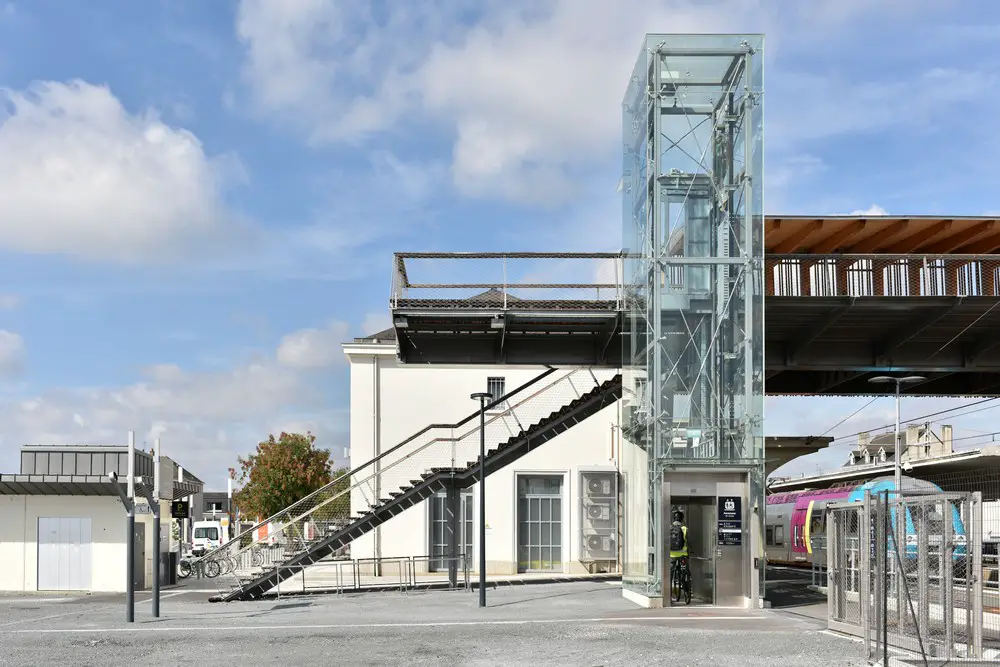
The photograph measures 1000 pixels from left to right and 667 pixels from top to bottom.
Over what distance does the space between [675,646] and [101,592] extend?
72.5ft

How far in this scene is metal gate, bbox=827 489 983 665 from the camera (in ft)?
44.1

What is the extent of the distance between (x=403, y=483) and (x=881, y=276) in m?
12.8

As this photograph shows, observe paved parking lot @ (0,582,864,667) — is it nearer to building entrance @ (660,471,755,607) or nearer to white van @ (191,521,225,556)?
building entrance @ (660,471,755,607)

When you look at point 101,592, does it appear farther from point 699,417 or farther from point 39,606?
point 699,417

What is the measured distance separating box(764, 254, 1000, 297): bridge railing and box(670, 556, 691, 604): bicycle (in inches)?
251

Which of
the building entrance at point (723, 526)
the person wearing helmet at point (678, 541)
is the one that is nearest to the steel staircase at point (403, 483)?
the building entrance at point (723, 526)

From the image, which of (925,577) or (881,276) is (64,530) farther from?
(925,577)

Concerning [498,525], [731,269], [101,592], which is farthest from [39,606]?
[731,269]

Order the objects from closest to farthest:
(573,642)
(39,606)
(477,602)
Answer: (573,642), (477,602), (39,606)

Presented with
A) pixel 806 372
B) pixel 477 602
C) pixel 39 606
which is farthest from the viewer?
pixel 806 372

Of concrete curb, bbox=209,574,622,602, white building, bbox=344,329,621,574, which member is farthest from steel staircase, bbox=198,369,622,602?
white building, bbox=344,329,621,574

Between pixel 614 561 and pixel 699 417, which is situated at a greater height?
pixel 699 417

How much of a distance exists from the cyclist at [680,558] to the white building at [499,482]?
48.0 feet

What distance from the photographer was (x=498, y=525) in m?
37.3
